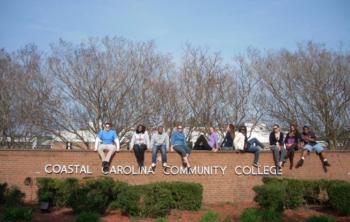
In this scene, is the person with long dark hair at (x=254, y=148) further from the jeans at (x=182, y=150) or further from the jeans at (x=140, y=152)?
the jeans at (x=140, y=152)

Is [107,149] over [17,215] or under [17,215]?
over

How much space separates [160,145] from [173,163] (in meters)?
0.89

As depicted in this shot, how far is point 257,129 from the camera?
1518 inches

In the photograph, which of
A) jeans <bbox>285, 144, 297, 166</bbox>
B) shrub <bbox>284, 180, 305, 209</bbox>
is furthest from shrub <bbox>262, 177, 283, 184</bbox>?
jeans <bbox>285, 144, 297, 166</bbox>

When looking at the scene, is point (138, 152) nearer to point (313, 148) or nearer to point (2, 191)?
point (2, 191)

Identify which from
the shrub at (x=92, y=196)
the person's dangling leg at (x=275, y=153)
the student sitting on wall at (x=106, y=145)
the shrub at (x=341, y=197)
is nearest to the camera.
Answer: the shrub at (x=92, y=196)

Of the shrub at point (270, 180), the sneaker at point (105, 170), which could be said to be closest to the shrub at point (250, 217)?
the shrub at point (270, 180)

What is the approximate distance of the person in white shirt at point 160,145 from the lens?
16.6 metres

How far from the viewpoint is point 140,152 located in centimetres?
1666

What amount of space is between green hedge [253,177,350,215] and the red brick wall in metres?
1.57

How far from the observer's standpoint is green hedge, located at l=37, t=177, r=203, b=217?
13164 millimetres

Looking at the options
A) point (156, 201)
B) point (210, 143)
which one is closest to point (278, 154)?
point (210, 143)

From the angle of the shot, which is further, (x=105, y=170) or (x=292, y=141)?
(x=292, y=141)

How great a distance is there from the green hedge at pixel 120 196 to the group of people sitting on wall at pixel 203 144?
2.38 m
